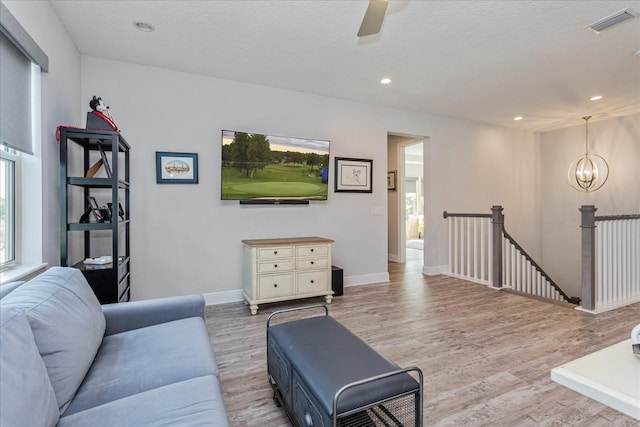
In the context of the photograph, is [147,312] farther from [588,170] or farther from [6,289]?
[588,170]

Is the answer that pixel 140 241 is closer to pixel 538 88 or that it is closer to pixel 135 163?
pixel 135 163

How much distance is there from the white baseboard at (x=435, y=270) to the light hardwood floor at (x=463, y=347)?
2.82 ft

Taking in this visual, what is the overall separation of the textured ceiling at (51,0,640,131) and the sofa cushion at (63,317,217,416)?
2.23m

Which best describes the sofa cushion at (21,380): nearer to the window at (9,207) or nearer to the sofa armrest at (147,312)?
the sofa armrest at (147,312)

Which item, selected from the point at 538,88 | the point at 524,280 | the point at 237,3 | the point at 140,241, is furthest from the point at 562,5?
the point at 140,241

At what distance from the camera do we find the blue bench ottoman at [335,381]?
1275 mm

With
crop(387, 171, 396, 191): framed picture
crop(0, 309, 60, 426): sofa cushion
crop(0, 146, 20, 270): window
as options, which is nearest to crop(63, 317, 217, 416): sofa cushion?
crop(0, 309, 60, 426): sofa cushion

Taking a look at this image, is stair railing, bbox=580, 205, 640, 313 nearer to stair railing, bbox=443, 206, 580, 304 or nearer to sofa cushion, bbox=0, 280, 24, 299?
stair railing, bbox=443, 206, 580, 304

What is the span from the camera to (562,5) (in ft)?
7.72

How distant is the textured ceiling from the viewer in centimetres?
242

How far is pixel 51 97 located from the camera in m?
2.34

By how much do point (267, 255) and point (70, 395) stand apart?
2.27 meters

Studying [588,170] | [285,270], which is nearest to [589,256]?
[588,170]

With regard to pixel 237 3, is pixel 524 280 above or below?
below
